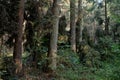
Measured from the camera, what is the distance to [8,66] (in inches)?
535

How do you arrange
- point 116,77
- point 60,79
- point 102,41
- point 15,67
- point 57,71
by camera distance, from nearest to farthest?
point 116,77 → point 15,67 → point 60,79 → point 57,71 → point 102,41

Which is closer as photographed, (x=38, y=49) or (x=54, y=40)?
(x=54, y=40)

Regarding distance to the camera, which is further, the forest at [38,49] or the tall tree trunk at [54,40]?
the tall tree trunk at [54,40]

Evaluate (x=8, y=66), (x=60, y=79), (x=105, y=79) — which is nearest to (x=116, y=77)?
(x=105, y=79)

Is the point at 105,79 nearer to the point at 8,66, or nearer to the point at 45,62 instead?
the point at 45,62

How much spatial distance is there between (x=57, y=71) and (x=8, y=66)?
3.00m

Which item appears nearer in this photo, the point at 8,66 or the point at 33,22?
the point at 8,66

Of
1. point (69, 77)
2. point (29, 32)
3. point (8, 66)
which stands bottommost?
point (69, 77)

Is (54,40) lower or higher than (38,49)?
higher

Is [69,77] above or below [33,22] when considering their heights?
below

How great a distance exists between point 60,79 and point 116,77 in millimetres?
3297

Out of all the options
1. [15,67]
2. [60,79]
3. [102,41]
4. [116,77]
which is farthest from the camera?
[102,41]

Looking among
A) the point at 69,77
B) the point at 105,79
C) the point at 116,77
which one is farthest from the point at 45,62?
the point at 116,77

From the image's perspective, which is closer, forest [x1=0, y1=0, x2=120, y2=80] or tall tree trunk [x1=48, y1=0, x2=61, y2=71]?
forest [x1=0, y1=0, x2=120, y2=80]
